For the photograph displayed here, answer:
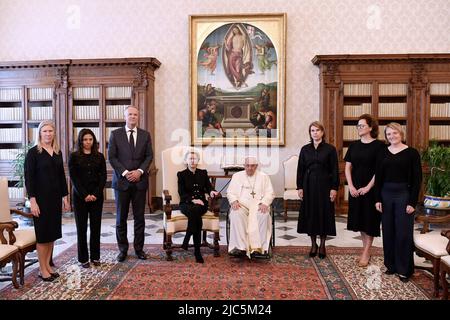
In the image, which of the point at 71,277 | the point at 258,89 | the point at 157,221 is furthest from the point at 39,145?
the point at 258,89

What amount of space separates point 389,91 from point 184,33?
392 centimetres

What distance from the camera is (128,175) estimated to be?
14.5 feet

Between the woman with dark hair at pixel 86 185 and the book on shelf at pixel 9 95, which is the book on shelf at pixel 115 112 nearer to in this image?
the book on shelf at pixel 9 95

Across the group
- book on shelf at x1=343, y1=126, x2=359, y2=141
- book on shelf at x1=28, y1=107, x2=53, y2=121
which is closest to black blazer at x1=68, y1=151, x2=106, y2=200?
book on shelf at x1=28, y1=107, x2=53, y2=121

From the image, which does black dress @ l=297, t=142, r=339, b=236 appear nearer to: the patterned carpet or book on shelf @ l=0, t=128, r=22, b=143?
the patterned carpet

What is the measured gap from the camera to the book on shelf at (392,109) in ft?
23.2

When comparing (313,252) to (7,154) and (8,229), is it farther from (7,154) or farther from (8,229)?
(7,154)

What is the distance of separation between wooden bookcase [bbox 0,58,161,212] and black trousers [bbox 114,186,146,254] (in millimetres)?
2777

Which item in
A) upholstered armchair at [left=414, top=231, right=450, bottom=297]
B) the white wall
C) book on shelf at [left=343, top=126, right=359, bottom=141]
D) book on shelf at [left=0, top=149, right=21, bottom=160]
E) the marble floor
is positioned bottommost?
the marble floor

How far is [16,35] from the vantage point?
7.79 meters

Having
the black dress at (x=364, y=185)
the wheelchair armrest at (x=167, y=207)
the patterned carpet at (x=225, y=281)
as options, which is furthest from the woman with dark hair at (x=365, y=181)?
the wheelchair armrest at (x=167, y=207)

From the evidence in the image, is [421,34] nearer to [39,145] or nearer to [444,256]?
[444,256]

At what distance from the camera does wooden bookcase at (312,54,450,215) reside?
6.91 meters

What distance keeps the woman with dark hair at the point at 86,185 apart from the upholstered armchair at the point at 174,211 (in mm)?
785
